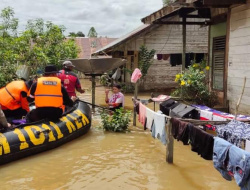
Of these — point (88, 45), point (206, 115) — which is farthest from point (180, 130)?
point (88, 45)

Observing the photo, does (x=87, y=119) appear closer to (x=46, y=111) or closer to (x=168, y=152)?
(x=46, y=111)

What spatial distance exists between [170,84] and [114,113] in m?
10.7

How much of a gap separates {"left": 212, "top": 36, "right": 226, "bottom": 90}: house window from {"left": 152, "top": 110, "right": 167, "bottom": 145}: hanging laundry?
4261 mm

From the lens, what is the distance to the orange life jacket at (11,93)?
6.11 m

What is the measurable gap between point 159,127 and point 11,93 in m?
3.13

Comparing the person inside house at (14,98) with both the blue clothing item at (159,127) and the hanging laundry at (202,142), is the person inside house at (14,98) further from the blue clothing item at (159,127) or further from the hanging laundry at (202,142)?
the hanging laundry at (202,142)

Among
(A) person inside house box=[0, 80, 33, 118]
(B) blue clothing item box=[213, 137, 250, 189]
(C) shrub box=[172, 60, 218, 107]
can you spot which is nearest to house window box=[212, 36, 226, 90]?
(C) shrub box=[172, 60, 218, 107]

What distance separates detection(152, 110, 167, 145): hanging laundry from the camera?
5.29 meters

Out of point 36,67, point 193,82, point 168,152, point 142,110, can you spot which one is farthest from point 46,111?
point 36,67

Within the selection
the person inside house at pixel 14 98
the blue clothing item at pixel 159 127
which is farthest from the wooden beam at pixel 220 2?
the person inside house at pixel 14 98

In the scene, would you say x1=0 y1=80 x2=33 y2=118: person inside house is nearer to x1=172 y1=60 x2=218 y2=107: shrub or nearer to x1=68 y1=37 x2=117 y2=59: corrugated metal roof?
x1=172 y1=60 x2=218 y2=107: shrub

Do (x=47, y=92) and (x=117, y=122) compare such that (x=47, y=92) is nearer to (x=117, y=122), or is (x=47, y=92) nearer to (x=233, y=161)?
(x=117, y=122)

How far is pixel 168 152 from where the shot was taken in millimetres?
5348

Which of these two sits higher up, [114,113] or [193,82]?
[193,82]
